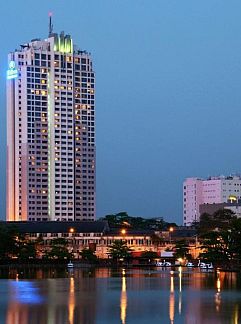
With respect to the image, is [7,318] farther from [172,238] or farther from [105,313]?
[172,238]

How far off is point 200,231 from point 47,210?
2885 cm

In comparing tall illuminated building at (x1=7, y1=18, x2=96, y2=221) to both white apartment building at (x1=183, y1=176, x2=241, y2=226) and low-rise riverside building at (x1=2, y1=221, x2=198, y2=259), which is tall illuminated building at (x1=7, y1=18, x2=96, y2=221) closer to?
low-rise riverside building at (x1=2, y1=221, x2=198, y2=259)

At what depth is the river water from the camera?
41094 millimetres

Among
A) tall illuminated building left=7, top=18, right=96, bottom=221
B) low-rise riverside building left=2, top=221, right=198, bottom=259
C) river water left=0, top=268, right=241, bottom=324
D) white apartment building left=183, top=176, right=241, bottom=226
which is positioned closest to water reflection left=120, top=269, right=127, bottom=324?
river water left=0, top=268, right=241, bottom=324

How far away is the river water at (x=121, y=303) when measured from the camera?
41094mm

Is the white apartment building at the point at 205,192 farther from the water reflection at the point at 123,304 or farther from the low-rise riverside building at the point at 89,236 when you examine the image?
the water reflection at the point at 123,304

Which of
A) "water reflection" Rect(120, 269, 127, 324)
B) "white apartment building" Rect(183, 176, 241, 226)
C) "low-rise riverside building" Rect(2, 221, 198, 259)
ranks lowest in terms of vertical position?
"water reflection" Rect(120, 269, 127, 324)

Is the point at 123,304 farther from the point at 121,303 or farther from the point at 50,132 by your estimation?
the point at 50,132

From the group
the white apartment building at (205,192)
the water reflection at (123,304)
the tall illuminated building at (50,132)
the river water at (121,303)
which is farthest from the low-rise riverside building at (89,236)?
the water reflection at (123,304)

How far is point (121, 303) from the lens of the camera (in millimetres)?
48906

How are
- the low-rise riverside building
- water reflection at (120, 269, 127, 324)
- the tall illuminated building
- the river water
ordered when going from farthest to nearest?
1. the tall illuminated building
2. the low-rise riverside building
3. water reflection at (120, 269, 127, 324)
4. the river water

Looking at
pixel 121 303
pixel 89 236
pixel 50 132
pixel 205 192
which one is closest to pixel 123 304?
pixel 121 303

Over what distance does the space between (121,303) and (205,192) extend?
137912 millimetres

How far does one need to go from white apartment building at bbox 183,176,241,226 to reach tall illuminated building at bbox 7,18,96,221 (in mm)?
37939
